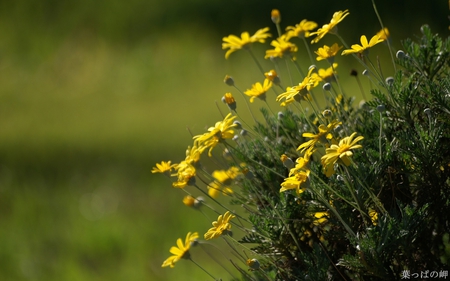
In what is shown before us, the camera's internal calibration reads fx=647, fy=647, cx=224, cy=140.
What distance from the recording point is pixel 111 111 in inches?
229

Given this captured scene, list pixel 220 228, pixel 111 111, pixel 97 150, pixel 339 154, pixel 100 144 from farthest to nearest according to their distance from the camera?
pixel 111 111 < pixel 100 144 < pixel 97 150 < pixel 220 228 < pixel 339 154

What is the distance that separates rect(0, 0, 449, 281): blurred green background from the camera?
11.5 feet

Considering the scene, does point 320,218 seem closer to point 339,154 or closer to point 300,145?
point 300,145

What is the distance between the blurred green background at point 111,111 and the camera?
3520 mm

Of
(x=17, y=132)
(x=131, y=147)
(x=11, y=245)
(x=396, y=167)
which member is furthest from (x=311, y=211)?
(x=17, y=132)

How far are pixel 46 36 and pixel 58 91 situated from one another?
1237 mm

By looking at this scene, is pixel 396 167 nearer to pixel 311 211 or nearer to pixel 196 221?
pixel 311 211

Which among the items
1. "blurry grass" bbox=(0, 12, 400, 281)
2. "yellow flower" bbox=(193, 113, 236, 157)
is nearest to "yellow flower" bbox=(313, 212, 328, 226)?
"yellow flower" bbox=(193, 113, 236, 157)

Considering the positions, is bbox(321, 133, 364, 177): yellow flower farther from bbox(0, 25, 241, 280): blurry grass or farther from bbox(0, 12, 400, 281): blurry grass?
bbox(0, 25, 241, 280): blurry grass

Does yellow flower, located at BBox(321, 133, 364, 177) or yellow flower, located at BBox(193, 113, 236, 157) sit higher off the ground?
yellow flower, located at BBox(193, 113, 236, 157)

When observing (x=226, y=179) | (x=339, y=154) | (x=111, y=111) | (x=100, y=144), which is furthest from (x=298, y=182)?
(x=111, y=111)

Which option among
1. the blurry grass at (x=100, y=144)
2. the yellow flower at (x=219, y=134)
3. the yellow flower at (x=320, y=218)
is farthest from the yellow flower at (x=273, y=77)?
the blurry grass at (x=100, y=144)

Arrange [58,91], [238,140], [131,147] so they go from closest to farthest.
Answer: [238,140] → [131,147] → [58,91]

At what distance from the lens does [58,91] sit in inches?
257
